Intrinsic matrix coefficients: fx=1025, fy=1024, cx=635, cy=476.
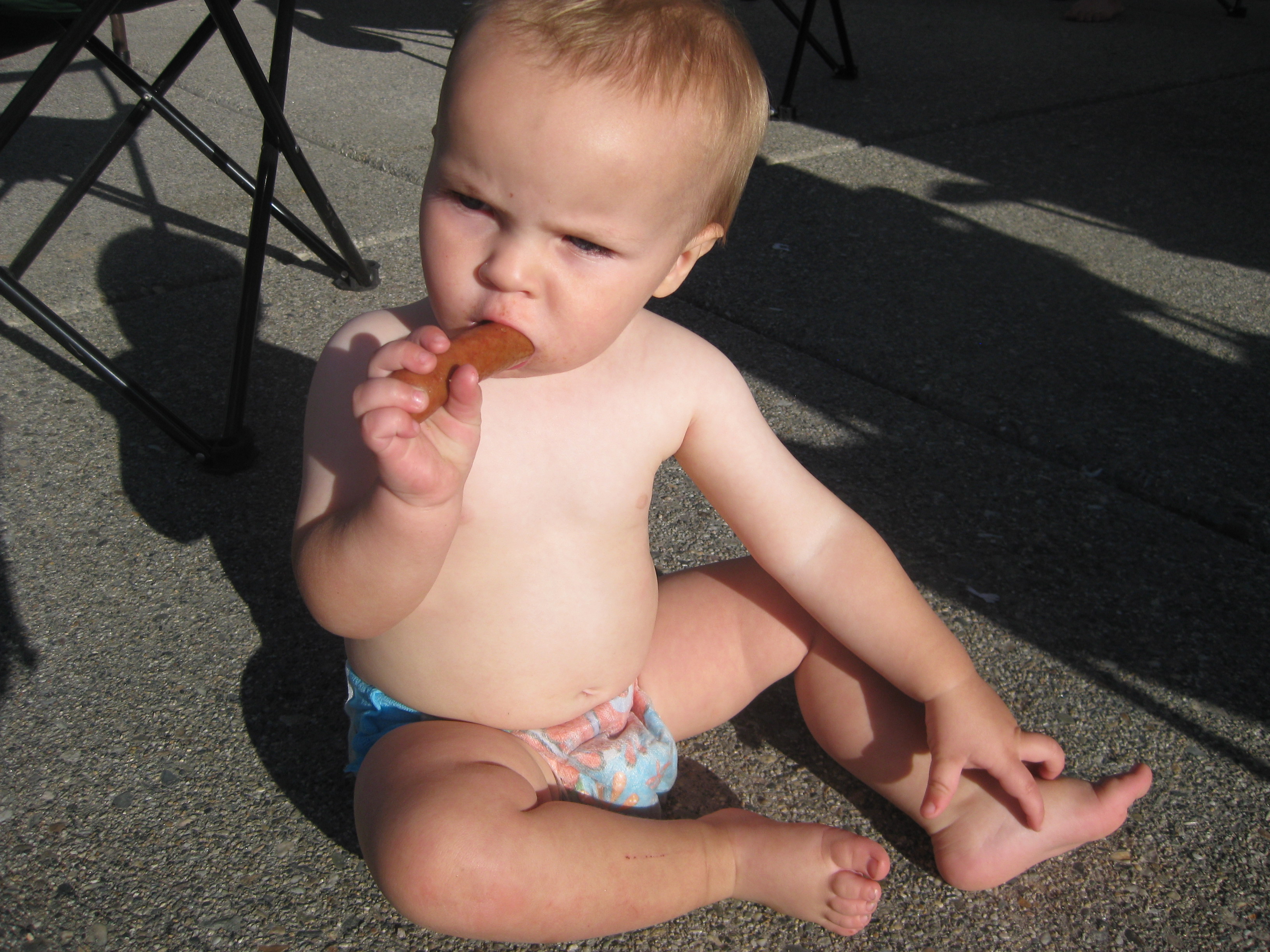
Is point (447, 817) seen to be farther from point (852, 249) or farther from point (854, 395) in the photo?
point (852, 249)

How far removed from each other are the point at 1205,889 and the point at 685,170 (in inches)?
42.0

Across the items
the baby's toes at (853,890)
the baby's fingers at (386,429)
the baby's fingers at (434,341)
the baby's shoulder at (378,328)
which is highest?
the baby's fingers at (434,341)

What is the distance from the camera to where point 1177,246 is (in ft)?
10.2

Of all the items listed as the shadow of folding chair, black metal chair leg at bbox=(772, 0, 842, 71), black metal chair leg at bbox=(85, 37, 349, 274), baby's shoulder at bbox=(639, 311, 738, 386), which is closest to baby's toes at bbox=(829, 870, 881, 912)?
baby's shoulder at bbox=(639, 311, 738, 386)

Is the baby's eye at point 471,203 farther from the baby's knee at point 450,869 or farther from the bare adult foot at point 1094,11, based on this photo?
the bare adult foot at point 1094,11

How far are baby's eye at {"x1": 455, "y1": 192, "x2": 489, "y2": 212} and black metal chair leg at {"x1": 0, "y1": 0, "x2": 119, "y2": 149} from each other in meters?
1.01

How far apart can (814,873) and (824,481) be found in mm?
947

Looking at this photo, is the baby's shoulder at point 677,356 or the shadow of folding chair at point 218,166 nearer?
the baby's shoulder at point 677,356

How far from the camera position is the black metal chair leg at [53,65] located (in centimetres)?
166

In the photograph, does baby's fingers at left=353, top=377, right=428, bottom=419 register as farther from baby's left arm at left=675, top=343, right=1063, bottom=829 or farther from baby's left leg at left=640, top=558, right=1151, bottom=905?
baby's left leg at left=640, top=558, right=1151, bottom=905

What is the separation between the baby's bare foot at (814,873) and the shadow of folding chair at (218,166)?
1.22m

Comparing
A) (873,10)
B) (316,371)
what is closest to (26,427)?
(316,371)

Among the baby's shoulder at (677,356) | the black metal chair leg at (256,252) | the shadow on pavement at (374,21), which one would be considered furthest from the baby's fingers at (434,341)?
the shadow on pavement at (374,21)

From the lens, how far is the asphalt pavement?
1237 millimetres
